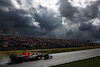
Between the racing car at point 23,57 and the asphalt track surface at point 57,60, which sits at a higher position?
the racing car at point 23,57

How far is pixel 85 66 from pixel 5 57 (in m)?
8.66

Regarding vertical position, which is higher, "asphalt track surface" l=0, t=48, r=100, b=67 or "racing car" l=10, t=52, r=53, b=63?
"racing car" l=10, t=52, r=53, b=63

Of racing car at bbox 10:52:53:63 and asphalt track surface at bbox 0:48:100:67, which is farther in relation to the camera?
racing car at bbox 10:52:53:63

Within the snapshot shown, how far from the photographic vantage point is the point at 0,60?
38.0 feet

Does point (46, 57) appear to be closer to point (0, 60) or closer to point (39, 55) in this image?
point (39, 55)

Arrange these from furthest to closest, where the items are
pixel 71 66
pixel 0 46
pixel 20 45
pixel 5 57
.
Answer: pixel 20 45
pixel 0 46
pixel 5 57
pixel 71 66

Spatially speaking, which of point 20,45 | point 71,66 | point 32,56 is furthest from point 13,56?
point 20,45

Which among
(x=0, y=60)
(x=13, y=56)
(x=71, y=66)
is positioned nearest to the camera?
(x=71, y=66)

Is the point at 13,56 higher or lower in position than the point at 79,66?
higher

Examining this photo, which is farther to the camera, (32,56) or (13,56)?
(32,56)

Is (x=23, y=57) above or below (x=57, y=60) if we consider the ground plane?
above

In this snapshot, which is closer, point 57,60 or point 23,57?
point 23,57

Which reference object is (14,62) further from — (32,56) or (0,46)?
(0,46)

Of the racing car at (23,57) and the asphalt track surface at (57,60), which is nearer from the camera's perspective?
the asphalt track surface at (57,60)
